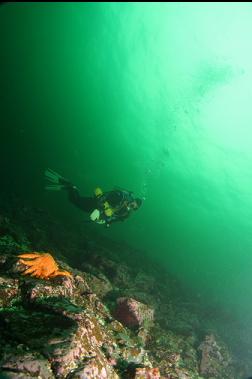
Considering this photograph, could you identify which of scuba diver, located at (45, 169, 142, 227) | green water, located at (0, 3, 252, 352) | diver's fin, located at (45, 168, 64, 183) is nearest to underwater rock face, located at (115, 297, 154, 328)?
scuba diver, located at (45, 169, 142, 227)

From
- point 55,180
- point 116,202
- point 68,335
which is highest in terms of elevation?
point 116,202

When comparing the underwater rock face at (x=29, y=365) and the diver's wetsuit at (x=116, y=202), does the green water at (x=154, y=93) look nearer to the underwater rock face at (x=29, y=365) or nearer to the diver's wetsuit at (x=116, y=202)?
the diver's wetsuit at (x=116, y=202)

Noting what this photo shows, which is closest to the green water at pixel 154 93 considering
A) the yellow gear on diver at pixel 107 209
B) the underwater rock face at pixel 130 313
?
the yellow gear on diver at pixel 107 209

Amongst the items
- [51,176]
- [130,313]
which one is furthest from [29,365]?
[51,176]

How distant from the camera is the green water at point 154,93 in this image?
2145cm

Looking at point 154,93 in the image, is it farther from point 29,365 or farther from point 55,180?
point 29,365

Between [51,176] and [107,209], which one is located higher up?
[107,209]

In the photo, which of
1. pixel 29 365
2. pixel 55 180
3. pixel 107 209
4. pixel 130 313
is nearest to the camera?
pixel 29 365

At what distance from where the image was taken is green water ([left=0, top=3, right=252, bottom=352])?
21.5 metres

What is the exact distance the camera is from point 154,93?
95.8ft

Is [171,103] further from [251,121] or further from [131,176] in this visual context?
[131,176]

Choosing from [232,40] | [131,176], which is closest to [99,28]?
[232,40]

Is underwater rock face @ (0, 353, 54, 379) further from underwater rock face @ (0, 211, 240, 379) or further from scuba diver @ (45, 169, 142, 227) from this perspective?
scuba diver @ (45, 169, 142, 227)

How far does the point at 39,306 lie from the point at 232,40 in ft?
73.5
